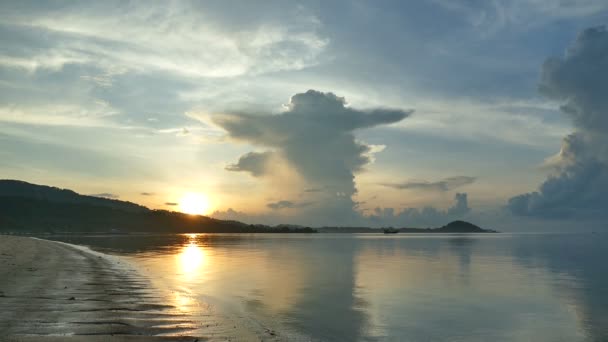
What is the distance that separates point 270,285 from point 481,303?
17711 millimetres

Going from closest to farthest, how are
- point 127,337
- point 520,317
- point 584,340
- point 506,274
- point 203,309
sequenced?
point 127,337 → point 584,340 → point 203,309 → point 520,317 → point 506,274

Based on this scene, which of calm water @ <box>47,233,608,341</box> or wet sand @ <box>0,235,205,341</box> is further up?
wet sand @ <box>0,235,205,341</box>

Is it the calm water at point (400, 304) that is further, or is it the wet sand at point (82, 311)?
the calm water at point (400, 304)

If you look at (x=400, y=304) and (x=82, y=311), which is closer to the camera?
(x=82, y=311)

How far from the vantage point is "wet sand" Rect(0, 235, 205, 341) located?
16484 millimetres

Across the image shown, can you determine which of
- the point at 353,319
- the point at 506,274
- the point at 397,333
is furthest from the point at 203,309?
the point at 506,274

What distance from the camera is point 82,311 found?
67.6ft

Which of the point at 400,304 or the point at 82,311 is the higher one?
the point at 82,311

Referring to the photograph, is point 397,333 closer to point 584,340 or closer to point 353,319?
point 353,319

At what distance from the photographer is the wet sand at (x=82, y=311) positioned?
16.5 m

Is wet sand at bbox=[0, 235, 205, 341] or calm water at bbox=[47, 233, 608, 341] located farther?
calm water at bbox=[47, 233, 608, 341]

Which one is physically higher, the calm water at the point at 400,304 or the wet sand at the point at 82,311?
the wet sand at the point at 82,311

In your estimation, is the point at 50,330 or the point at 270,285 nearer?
the point at 50,330

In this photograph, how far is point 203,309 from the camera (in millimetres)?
25250
